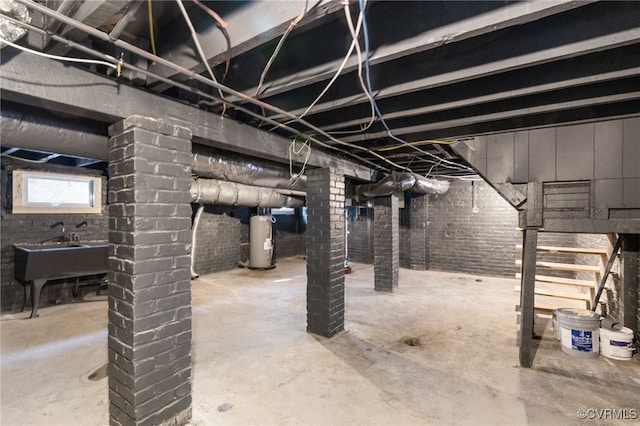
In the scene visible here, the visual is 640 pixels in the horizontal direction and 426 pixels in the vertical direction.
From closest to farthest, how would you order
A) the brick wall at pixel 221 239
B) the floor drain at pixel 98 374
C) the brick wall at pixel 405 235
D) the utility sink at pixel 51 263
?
the floor drain at pixel 98 374 < the utility sink at pixel 51 263 < the brick wall at pixel 221 239 < the brick wall at pixel 405 235

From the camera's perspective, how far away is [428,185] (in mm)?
5223

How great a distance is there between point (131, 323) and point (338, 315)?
81.5 inches

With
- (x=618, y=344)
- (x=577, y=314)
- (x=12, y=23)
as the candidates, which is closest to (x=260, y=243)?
(x=577, y=314)

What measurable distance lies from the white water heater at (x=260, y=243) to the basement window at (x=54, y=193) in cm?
288

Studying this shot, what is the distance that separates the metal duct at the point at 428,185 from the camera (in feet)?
16.2

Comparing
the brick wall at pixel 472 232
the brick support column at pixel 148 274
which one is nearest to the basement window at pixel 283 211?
the brick wall at pixel 472 232

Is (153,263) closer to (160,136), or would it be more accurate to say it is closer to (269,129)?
(160,136)

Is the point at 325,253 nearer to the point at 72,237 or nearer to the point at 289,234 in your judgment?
the point at 72,237

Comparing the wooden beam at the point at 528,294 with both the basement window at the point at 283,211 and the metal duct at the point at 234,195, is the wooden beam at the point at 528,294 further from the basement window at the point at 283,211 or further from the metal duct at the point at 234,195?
the basement window at the point at 283,211

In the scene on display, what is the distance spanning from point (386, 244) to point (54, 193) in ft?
15.9

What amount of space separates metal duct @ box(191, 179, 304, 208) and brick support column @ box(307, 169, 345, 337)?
176 centimetres

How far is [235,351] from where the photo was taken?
9.34ft

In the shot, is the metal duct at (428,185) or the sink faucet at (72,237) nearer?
the sink faucet at (72,237)

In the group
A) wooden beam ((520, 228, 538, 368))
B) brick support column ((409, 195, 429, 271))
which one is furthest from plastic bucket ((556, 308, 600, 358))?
brick support column ((409, 195, 429, 271))
